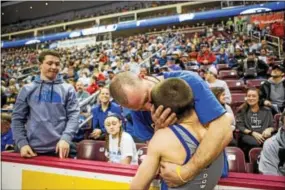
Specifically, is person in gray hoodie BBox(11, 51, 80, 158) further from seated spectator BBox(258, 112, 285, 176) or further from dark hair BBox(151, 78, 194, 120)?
seated spectator BBox(258, 112, 285, 176)

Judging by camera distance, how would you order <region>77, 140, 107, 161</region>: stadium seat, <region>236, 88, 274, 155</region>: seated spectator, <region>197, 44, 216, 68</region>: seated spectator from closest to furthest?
<region>77, 140, 107, 161</region>: stadium seat → <region>236, 88, 274, 155</region>: seated spectator → <region>197, 44, 216, 68</region>: seated spectator

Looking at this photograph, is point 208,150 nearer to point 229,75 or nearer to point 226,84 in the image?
point 226,84

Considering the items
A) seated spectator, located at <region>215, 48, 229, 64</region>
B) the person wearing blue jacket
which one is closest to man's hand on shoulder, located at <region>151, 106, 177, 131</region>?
the person wearing blue jacket

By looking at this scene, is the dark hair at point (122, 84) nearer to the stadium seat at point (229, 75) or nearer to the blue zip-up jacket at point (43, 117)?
the blue zip-up jacket at point (43, 117)

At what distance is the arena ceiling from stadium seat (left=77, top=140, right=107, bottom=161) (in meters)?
19.3

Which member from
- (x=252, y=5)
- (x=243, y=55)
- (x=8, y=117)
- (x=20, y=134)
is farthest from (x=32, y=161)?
(x=252, y=5)

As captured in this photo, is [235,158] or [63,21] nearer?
[235,158]

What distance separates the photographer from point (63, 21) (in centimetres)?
2206

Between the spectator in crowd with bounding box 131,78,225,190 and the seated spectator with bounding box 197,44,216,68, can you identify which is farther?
the seated spectator with bounding box 197,44,216,68

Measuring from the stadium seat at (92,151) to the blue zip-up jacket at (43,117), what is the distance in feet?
1.96

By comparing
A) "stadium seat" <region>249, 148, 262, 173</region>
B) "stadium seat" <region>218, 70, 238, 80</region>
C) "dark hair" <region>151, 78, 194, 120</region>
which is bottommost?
"stadium seat" <region>249, 148, 262, 173</region>

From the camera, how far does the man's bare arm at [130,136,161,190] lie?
1020mm

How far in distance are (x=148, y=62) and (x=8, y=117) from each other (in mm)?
5695

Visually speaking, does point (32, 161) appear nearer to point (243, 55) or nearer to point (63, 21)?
point (243, 55)
